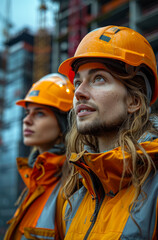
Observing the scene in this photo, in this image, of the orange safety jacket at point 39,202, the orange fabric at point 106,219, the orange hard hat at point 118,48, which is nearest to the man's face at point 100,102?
the orange hard hat at point 118,48

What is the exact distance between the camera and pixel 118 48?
236 cm

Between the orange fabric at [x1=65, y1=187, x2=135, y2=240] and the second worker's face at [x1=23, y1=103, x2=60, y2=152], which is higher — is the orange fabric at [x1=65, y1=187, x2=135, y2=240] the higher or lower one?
the lower one

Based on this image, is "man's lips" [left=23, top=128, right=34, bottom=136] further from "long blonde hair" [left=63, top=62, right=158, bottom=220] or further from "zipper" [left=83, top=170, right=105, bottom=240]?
"zipper" [left=83, top=170, right=105, bottom=240]

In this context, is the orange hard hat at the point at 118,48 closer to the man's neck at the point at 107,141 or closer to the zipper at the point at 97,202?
the man's neck at the point at 107,141

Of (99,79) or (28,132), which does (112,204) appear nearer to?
(99,79)

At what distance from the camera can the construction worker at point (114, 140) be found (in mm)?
1883

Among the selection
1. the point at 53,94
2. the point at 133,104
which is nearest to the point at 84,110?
the point at 133,104

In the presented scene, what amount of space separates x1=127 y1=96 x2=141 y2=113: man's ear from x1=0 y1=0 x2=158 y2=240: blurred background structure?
89.4ft

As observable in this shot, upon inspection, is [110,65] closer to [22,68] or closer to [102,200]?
[102,200]

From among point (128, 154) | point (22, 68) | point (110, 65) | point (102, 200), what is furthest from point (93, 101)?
point (22, 68)

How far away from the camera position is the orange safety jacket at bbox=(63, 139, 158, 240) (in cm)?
177

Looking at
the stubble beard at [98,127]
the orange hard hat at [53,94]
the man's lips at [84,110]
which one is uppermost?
the orange hard hat at [53,94]

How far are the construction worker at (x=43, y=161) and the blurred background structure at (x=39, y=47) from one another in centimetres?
2548

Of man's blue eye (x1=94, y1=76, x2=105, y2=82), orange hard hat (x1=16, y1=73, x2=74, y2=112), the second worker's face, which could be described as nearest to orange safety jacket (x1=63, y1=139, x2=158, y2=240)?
man's blue eye (x1=94, y1=76, x2=105, y2=82)
